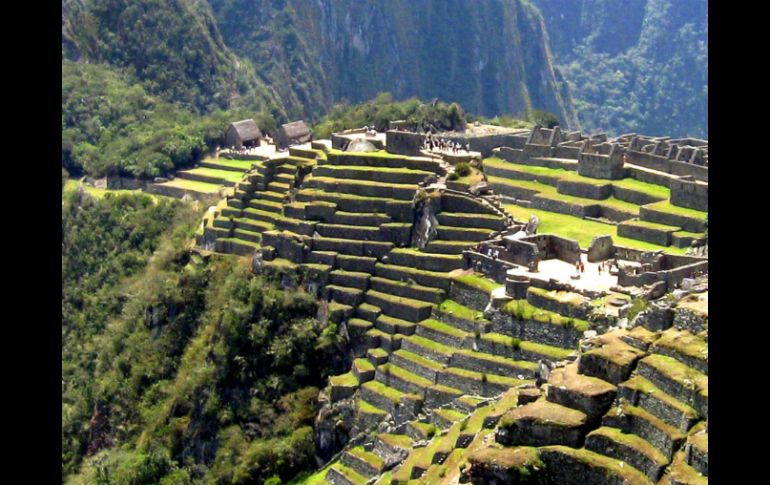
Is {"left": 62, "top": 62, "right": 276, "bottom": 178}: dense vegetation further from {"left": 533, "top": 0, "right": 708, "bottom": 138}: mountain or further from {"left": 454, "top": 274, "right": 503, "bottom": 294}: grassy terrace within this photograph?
{"left": 533, "top": 0, "right": 708, "bottom": 138}: mountain

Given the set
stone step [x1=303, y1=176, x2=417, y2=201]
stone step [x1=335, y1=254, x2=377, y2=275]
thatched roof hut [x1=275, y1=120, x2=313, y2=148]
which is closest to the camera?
stone step [x1=335, y1=254, x2=377, y2=275]

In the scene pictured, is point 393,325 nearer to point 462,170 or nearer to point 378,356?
point 378,356

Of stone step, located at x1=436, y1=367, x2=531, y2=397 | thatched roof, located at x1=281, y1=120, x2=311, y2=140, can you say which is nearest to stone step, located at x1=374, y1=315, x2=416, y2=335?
stone step, located at x1=436, y1=367, x2=531, y2=397

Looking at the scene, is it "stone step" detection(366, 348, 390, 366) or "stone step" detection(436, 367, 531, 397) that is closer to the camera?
"stone step" detection(436, 367, 531, 397)

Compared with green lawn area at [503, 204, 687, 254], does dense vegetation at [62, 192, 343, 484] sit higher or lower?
lower

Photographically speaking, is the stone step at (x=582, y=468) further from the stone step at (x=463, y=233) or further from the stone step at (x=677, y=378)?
the stone step at (x=463, y=233)

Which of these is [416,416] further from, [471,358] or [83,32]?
[83,32]

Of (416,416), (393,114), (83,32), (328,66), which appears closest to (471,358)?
(416,416)
